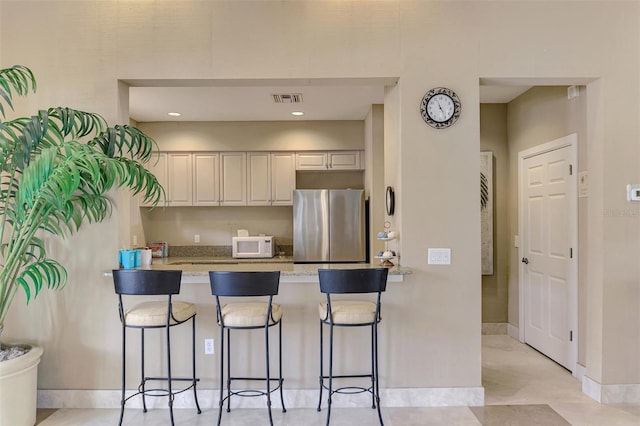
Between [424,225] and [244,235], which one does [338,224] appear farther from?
[424,225]

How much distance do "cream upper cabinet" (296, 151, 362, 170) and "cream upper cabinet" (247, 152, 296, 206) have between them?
17 cm

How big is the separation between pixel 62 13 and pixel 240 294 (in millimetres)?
2461

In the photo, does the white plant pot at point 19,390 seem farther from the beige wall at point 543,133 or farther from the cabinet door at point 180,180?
the beige wall at point 543,133

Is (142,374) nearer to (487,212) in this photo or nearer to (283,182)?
(283,182)

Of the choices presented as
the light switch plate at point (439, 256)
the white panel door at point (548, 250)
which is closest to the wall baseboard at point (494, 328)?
the white panel door at point (548, 250)

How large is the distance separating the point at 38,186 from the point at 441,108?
8.74ft

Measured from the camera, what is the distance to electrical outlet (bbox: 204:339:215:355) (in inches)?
114

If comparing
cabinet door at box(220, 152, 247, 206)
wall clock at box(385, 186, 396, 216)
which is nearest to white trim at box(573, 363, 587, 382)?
wall clock at box(385, 186, 396, 216)

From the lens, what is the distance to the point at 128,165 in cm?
257

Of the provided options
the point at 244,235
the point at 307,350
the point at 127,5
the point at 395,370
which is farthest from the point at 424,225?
the point at 244,235

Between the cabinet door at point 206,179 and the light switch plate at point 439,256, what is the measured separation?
10.7ft

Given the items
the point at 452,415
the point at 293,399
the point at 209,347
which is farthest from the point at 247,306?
the point at 452,415

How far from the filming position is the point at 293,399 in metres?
2.87

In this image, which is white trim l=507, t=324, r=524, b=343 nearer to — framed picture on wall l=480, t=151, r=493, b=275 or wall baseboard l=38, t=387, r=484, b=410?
framed picture on wall l=480, t=151, r=493, b=275
